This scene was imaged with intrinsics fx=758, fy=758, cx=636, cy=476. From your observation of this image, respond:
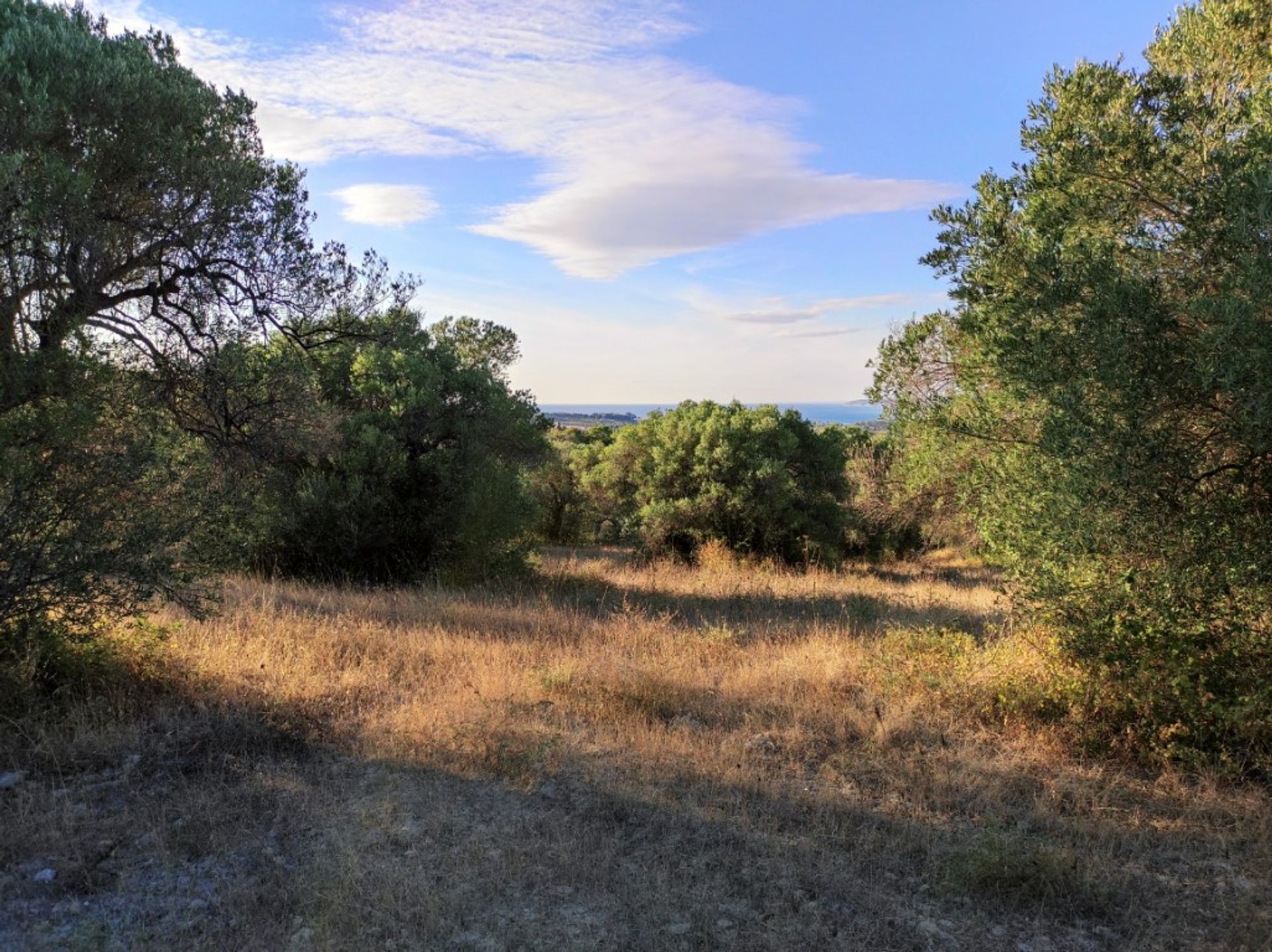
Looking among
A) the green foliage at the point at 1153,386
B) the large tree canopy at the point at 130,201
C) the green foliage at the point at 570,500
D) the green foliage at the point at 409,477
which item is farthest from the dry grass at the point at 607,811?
the green foliage at the point at 570,500

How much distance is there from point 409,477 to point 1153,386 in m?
11.4

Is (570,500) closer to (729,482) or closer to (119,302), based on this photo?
(729,482)

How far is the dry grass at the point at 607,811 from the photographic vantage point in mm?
3320

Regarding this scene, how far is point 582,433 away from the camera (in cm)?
3528

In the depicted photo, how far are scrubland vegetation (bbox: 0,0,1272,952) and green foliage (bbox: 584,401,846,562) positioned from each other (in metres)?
10.5

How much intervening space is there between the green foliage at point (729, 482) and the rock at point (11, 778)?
1480cm

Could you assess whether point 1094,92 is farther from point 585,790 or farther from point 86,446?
point 86,446

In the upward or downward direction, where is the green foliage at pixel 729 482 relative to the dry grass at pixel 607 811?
upward

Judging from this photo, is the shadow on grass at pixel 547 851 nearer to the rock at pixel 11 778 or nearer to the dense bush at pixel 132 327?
the rock at pixel 11 778

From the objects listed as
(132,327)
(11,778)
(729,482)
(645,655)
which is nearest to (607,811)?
(645,655)

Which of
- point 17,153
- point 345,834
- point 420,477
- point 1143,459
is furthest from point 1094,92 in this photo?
point 420,477

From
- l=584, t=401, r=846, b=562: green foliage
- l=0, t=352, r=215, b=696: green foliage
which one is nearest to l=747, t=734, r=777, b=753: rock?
l=0, t=352, r=215, b=696: green foliage

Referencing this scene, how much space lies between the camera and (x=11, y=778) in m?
4.39

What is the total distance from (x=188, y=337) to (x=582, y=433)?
28739mm
